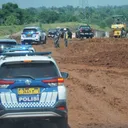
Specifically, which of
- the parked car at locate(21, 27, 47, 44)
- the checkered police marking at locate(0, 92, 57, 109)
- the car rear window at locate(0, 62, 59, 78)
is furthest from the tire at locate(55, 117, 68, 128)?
the parked car at locate(21, 27, 47, 44)

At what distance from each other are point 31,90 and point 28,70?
466 millimetres

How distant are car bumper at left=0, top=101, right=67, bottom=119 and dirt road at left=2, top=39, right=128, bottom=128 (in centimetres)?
246

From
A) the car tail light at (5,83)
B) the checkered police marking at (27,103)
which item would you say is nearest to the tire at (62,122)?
the checkered police marking at (27,103)

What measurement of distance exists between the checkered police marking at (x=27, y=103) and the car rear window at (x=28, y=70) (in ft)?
1.40

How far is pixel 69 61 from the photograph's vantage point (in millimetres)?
33094

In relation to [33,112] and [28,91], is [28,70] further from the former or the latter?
[33,112]

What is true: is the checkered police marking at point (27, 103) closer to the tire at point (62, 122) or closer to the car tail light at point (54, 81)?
the car tail light at point (54, 81)

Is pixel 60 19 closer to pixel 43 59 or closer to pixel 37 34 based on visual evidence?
pixel 37 34

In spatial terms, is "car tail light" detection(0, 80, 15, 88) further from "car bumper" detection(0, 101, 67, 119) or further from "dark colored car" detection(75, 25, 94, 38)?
"dark colored car" detection(75, 25, 94, 38)

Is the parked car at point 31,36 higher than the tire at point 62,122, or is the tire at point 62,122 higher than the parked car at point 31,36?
the tire at point 62,122

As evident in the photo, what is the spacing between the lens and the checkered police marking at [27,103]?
11141mm

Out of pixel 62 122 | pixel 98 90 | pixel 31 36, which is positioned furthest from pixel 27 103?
pixel 31 36

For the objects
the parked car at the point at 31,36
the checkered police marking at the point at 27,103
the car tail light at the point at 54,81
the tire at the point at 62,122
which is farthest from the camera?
the parked car at the point at 31,36

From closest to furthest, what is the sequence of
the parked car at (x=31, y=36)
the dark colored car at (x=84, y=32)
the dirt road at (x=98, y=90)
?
the dirt road at (x=98, y=90), the parked car at (x=31, y=36), the dark colored car at (x=84, y=32)
